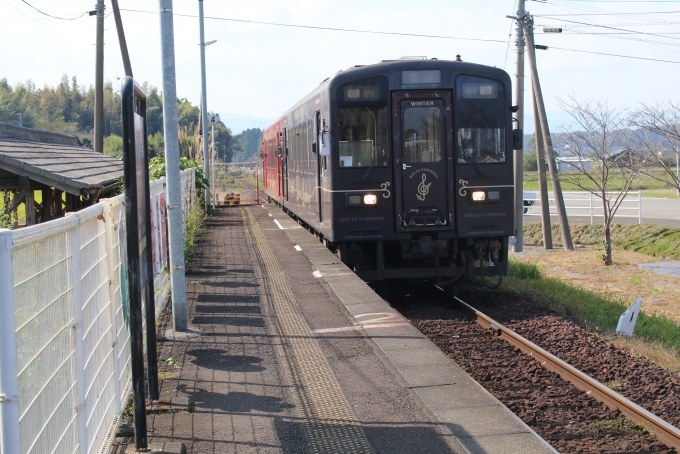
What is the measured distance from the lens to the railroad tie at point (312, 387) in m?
4.48

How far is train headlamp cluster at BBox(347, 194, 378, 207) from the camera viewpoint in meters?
10.0

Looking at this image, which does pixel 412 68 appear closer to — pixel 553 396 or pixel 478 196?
pixel 478 196

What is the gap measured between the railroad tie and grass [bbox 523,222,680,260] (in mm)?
13606

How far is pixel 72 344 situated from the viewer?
11.8 ft

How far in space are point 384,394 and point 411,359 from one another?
2.92 feet

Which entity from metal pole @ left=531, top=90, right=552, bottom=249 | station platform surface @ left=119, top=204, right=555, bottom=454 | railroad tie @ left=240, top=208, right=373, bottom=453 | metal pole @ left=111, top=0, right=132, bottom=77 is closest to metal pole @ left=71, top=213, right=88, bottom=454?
station platform surface @ left=119, top=204, right=555, bottom=454

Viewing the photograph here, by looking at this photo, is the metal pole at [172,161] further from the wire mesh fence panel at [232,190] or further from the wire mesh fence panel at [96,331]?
the wire mesh fence panel at [232,190]

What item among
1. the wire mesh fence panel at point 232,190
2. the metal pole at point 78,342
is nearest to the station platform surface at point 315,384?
the metal pole at point 78,342

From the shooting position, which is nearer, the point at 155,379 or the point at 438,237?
the point at 155,379

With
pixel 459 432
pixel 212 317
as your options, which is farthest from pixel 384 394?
pixel 212 317

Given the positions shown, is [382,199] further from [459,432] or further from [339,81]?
[459,432]

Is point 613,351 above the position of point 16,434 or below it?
below

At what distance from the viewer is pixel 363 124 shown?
395 inches

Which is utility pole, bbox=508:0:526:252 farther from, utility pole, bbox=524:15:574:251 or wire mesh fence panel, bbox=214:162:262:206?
wire mesh fence panel, bbox=214:162:262:206
